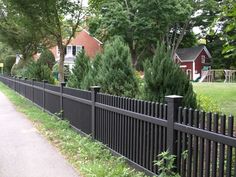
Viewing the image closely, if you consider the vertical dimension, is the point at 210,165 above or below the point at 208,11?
below

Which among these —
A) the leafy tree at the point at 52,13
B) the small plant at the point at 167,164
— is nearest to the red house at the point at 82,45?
the leafy tree at the point at 52,13

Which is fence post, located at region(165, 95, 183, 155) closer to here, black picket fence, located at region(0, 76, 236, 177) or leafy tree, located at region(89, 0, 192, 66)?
black picket fence, located at region(0, 76, 236, 177)

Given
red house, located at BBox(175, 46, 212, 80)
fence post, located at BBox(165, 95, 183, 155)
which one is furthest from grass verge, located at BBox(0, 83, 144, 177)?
red house, located at BBox(175, 46, 212, 80)

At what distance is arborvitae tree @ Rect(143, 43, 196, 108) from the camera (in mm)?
7283

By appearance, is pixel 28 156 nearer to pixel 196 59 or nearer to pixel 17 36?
pixel 17 36

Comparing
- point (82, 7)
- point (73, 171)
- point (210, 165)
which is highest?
point (82, 7)

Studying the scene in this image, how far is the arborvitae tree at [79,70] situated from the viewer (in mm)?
13641

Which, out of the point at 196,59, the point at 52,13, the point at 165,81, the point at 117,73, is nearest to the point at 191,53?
the point at 196,59

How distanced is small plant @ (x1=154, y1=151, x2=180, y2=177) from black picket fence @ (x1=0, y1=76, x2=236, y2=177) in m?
0.07

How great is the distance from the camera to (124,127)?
663 cm

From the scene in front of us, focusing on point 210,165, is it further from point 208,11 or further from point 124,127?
point 208,11

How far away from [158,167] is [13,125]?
23.0 feet

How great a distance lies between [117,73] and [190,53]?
49738 mm

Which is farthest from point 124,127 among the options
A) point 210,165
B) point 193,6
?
point 193,6
